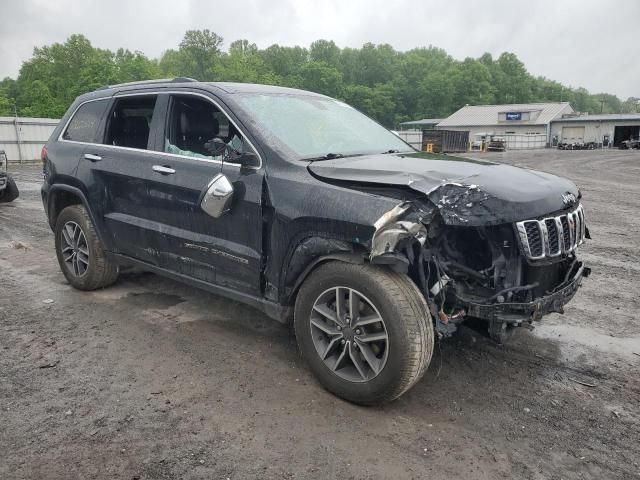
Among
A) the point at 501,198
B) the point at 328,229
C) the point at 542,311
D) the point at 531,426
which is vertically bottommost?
the point at 531,426

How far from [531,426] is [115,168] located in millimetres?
3775

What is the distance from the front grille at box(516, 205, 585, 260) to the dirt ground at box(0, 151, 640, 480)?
74 centimetres

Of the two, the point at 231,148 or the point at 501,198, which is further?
the point at 231,148

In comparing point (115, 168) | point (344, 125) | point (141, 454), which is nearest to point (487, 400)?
point (141, 454)

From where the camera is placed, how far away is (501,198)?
2.91 metres

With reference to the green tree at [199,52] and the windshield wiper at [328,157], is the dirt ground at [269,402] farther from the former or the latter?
the green tree at [199,52]

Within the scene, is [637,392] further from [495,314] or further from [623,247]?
[623,247]

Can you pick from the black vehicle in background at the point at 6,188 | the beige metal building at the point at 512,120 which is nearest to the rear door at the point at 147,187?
the black vehicle in background at the point at 6,188

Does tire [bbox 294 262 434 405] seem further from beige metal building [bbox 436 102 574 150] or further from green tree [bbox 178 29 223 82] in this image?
green tree [bbox 178 29 223 82]

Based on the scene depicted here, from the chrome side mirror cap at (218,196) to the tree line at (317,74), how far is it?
63.3 m

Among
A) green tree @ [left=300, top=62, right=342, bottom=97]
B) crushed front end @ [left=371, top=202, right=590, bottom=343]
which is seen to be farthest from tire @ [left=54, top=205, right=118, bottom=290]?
green tree @ [left=300, top=62, right=342, bottom=97]

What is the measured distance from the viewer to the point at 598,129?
59875 mm

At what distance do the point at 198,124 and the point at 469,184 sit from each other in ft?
7.70

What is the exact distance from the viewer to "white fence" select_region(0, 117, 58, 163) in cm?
2442
